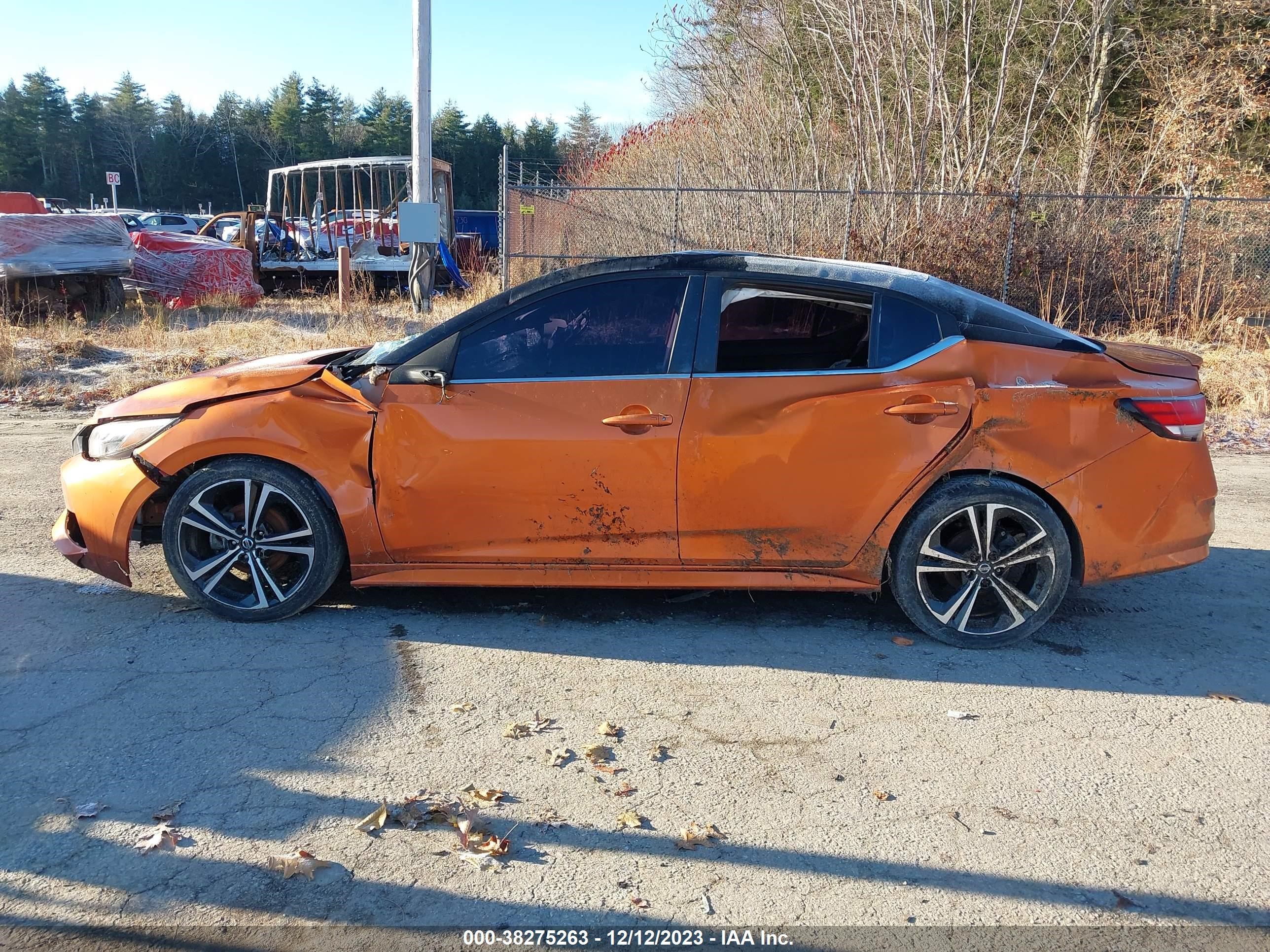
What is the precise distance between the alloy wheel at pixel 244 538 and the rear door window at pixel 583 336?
1.02 m

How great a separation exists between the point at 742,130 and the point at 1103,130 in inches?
300

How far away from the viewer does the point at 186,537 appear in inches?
167

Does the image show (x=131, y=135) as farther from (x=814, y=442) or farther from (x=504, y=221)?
(x=814, y=442)

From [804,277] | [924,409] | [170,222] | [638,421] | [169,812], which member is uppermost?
[170,222]

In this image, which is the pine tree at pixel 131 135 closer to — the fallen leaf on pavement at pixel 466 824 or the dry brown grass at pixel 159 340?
the dry brown grass at pixel 159 340

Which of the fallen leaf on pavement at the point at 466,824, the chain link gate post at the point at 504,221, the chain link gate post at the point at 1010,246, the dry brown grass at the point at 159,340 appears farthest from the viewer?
the chain link gate post at the point at 504,221

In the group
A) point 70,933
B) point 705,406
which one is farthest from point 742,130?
point 70,933

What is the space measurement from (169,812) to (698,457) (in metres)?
2.35

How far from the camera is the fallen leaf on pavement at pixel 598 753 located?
10.5 ft

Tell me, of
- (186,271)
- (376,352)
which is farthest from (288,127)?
(376,352)

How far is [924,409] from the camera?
399 cm

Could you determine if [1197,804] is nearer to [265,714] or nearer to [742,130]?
[265,714]

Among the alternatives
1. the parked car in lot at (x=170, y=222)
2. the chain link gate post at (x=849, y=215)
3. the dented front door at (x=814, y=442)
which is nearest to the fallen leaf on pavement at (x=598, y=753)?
the dented front door at (x=814, y=442)

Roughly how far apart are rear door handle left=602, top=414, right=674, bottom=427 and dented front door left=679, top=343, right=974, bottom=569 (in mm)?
92
